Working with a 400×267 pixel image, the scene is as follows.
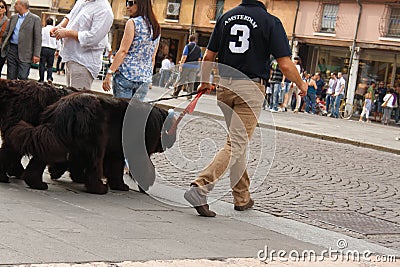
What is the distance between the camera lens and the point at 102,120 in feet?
21.0

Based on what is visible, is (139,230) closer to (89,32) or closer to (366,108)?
(89,32)

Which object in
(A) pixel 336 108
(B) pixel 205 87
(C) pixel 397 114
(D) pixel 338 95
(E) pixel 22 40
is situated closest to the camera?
(B) pixel 205 87

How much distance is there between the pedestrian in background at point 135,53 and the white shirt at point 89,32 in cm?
25

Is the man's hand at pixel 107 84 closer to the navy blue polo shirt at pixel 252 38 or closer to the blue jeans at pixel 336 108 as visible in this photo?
the navy blue polo shirt at pixel 252 38

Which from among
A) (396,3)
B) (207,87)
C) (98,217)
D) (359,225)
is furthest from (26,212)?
(396,3)

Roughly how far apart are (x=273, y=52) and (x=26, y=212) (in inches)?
98.9

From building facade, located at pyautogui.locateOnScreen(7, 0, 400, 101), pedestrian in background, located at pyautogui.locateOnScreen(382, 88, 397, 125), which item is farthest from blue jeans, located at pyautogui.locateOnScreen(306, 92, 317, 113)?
building facade, located at pyautogui.locateOnScreen(7, 0, 400, 101)

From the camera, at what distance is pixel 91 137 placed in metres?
6.32

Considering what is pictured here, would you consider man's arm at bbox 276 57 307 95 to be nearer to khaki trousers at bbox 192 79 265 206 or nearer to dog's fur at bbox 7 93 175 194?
khaki trousers at bbox 192 79 265 206

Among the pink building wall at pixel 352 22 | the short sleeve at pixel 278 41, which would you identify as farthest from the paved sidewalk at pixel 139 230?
the pink building wall at pixel 352 22

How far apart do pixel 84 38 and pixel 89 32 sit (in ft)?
0.27

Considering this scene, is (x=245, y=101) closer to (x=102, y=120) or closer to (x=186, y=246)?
(x=102, y=120)

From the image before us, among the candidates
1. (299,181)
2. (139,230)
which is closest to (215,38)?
(139,230)

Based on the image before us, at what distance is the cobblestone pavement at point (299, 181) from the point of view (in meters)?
6.94
